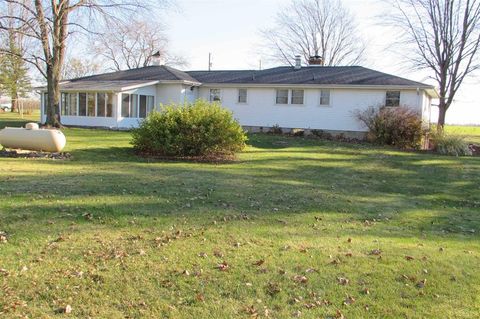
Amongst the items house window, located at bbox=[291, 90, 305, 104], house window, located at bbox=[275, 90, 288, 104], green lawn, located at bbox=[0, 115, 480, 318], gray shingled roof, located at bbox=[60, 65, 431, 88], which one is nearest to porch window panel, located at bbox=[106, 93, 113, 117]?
gray shingled roof, located at bbox=[60, 65, 431, 88]

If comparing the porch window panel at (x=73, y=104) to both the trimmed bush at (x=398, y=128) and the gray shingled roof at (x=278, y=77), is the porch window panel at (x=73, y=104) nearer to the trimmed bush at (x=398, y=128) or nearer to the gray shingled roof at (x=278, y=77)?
the gray shingled roof at (x=278, y=77)

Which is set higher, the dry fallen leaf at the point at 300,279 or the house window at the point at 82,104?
the house window at the point at 82,104

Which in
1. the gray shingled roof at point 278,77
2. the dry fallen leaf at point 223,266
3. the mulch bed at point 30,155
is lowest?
the dry fallen leaf at point 223,266

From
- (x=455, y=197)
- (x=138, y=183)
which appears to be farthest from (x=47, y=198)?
(x=455, y=197)

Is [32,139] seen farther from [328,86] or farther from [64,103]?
[328,86]

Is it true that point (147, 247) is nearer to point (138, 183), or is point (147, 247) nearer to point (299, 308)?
point (299, 308)

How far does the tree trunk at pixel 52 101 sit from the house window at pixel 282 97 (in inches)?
461

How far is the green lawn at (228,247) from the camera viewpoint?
13.3 ft

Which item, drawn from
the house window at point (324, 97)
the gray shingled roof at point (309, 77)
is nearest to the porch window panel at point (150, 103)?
the gray shingled roof at point (309, 77)

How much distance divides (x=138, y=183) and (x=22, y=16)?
59.7ft

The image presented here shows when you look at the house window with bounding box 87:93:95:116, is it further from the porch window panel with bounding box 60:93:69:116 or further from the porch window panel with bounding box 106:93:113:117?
the porch window panel with bounding box 60:93:69:116

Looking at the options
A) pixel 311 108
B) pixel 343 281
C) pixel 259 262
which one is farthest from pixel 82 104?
pixel 343 281

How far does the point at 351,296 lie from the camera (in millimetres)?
4316

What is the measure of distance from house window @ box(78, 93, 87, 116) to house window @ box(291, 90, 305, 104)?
1171 cm
